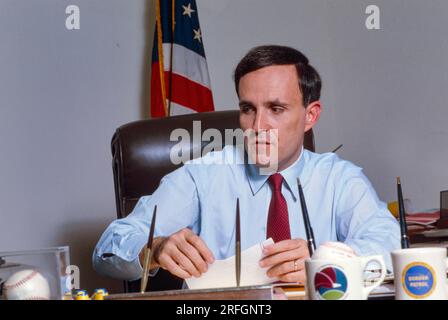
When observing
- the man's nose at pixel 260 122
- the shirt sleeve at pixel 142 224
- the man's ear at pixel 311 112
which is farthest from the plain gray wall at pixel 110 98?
the shirt sleeve at pixel 142 224

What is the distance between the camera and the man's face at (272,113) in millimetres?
1874

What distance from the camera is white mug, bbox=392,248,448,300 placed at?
921 mm

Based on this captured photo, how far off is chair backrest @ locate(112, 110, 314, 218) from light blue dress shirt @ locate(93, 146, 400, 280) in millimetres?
166

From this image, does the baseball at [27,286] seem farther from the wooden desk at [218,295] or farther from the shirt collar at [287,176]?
the shirt collar at [287,176]

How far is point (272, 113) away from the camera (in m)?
1.91

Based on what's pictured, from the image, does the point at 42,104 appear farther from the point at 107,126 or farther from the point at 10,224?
the point at 10,224

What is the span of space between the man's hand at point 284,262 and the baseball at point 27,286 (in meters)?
0.44

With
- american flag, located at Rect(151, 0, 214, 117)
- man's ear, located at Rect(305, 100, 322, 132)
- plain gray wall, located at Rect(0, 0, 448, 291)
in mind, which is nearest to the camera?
man's ear, located at Rect(305, 100, 322, 132)

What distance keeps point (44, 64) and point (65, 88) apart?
0.15 meters

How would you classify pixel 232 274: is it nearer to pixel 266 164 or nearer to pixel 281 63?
pixel 266 164

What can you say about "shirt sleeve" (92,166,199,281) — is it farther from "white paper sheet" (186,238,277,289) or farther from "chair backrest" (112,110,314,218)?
"white paper sheet" (186,238,277,289)

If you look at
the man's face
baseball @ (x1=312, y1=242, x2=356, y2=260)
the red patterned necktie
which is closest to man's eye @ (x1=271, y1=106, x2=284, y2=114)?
the man's face

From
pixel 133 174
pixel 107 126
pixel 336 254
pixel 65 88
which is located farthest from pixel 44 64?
pixel 336 254
